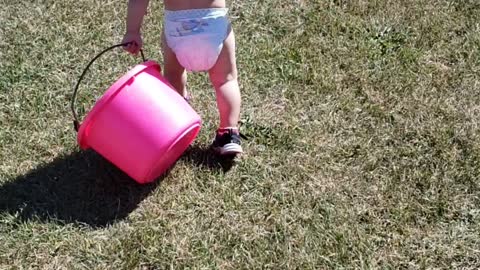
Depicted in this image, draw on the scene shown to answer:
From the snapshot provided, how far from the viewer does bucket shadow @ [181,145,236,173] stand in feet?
9.62

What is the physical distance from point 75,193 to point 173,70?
648 millimetres

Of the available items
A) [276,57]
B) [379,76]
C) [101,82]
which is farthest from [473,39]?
[101,82]

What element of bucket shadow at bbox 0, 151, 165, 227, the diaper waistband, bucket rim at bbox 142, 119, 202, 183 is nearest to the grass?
bucket shadow at bbox 0, 151, 165, 227

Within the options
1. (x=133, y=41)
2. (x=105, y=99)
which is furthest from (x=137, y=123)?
(x=133, y=41)

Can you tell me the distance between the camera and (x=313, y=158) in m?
2.97

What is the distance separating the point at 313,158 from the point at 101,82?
1057mm

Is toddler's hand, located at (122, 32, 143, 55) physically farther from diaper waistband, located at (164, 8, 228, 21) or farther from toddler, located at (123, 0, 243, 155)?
diaper waistband, located at (164, 8, 228, 21)

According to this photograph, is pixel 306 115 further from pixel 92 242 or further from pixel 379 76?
pixel 92 242

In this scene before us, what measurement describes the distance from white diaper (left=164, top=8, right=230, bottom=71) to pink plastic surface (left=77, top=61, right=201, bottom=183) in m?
0.17

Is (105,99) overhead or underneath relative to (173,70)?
overhead

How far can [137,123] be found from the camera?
2.61 m

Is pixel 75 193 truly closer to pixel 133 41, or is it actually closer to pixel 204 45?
pixel 133 41

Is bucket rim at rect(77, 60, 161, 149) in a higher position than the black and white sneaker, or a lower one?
higher

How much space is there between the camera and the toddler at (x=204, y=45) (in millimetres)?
2746
